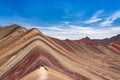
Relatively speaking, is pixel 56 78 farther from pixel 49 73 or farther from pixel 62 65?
pixel 62 65

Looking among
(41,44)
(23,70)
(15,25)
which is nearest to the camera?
(23,70)

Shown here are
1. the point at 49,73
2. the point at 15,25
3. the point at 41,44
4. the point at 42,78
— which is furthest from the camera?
the point at 15,25

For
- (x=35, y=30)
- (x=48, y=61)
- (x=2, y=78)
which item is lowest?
(x=2, y=78)

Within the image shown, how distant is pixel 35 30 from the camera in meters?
98.7

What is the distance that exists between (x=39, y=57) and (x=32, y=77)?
16053 mm

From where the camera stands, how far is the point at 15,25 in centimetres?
14425

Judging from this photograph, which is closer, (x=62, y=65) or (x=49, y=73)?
(x=49, y=73)

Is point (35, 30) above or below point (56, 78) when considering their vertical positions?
above

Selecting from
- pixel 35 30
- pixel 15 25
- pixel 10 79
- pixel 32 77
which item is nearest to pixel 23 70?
pixel 10 79

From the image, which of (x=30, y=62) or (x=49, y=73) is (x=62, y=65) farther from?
(x=49, y=73)

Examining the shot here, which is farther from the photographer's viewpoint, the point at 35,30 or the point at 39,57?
the point at 35,30

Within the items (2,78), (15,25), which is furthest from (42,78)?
(15,25)

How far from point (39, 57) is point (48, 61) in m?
2.23

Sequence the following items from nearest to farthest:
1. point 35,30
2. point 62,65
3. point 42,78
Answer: point 42,78 < point 62,65 < point 35,30
